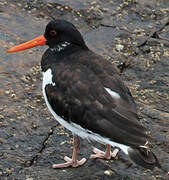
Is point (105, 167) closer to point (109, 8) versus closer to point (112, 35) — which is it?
point (112, 35)

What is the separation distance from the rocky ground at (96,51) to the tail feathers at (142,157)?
54cm

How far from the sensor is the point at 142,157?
4000 mm

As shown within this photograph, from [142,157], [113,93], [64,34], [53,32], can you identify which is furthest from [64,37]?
[142,157]

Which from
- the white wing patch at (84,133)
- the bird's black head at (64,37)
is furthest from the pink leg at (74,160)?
the bird's black head at (64,37)

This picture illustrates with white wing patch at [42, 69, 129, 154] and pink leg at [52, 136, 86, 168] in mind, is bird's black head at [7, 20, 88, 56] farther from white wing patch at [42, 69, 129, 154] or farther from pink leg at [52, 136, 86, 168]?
pink leg at [52, 136, 86, 168]

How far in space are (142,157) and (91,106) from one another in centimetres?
64

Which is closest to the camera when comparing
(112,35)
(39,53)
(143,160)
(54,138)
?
(143,160)

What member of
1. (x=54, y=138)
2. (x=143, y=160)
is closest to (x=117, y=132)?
(x=143, y=160)

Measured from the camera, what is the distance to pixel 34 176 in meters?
4.47

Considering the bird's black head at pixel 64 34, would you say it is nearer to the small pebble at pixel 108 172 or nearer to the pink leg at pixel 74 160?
the pink leg at pixel 74 160

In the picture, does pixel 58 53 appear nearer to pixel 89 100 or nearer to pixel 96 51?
pixel 89 100

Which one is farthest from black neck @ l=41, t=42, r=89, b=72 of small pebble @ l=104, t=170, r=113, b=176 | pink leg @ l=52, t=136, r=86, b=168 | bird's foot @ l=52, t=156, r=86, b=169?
small pebble @ l=104, t=170, r=113, b=176

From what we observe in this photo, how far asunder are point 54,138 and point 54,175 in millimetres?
522

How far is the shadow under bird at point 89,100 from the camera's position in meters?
4.05
